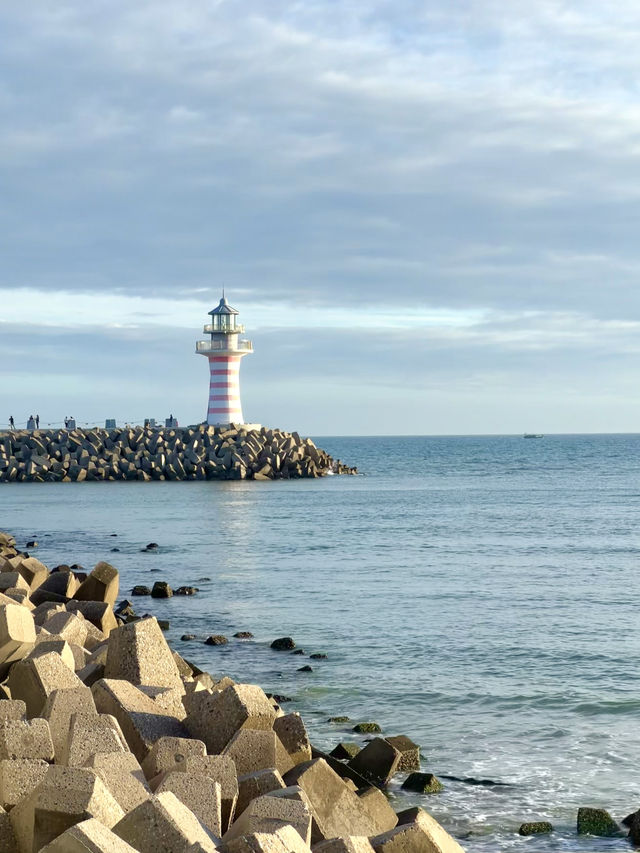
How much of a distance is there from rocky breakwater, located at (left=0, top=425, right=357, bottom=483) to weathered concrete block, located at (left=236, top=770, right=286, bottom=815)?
44.9m

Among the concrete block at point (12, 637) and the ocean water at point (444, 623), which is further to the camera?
the ocean water at point (444, 623)

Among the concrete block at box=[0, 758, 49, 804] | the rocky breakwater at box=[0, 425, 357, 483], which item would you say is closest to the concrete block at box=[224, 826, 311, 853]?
the concrete block at box=[0, 758, 49, 804]

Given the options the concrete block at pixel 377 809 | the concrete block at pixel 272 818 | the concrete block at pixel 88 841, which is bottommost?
the concrete block at pixel 377 809

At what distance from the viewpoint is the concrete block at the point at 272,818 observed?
4805mm

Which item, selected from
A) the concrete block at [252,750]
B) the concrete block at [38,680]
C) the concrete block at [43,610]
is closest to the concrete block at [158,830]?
the concrete block at [252,750]

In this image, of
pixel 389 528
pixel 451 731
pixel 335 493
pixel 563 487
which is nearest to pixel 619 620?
pixel 451 731

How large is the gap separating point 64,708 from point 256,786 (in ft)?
4.17

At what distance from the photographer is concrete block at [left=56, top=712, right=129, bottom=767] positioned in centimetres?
552

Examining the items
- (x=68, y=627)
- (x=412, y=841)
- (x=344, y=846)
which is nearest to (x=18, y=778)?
(x=344, y=846)

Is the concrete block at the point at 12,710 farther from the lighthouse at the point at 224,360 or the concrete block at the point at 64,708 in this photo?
the lighthouse at the point at 224,360

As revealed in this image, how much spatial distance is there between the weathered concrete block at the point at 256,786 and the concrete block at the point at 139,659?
6.29 ft

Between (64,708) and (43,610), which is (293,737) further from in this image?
(43,610)

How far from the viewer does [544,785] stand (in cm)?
793

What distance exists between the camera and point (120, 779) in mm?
5047
